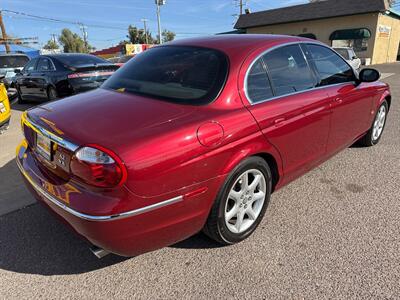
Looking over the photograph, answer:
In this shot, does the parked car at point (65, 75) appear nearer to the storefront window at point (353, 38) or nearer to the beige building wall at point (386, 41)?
the storefront window at point (353, 38)

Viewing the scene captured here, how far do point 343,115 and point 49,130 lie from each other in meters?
2.96

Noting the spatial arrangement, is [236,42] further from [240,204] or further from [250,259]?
[250,259]

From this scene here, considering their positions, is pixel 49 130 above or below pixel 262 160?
above

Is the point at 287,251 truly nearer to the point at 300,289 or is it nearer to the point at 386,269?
the point at 300,289

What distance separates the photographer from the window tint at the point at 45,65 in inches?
331

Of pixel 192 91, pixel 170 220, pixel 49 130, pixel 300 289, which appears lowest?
pixel 300 289

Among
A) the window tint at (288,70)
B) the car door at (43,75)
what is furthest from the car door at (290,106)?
the car door at (43,75)

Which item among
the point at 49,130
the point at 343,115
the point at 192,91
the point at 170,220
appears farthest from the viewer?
the point at 343,115

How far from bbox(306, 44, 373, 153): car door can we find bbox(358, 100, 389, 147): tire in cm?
60

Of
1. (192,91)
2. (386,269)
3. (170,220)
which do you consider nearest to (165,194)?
(170,220)

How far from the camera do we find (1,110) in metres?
5.55

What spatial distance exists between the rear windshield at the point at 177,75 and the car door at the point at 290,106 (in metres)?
0.30

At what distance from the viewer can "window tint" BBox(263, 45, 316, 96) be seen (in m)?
2.88

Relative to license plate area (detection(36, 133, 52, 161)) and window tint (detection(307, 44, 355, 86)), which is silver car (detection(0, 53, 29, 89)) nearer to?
license plate area (detection(36, 133, 52, 161))
